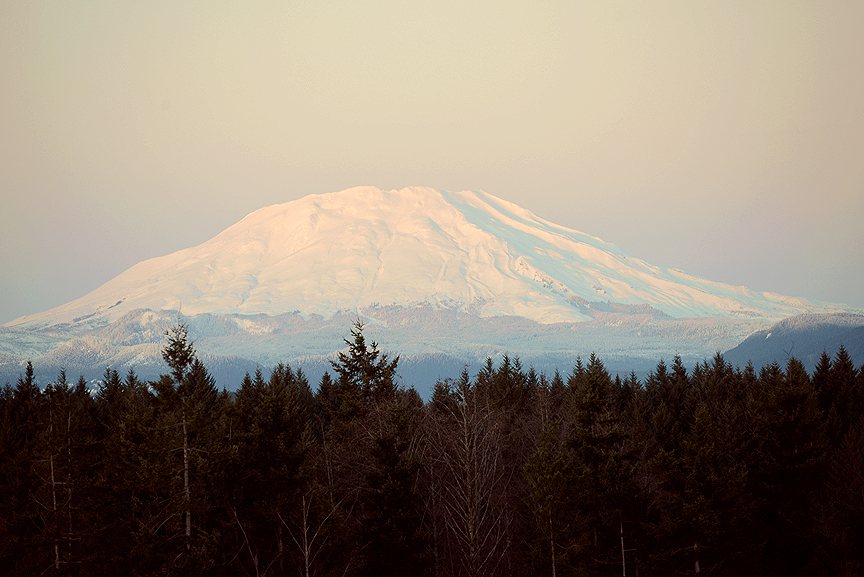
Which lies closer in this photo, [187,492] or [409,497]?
[187,492]

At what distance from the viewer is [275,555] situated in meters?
33.3

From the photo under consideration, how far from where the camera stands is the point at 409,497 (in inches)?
1233

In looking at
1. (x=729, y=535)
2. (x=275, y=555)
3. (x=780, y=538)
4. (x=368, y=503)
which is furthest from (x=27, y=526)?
(x=780, y=538)

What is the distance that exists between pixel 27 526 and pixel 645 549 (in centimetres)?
3011

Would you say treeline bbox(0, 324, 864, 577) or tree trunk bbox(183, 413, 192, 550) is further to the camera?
treeline bbox(0, 324, 864, 577)

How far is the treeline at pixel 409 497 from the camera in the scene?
30.0 m

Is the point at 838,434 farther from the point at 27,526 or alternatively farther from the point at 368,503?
the point at 27,526

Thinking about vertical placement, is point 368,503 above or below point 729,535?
above

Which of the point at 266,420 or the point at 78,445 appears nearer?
the point at 266,420

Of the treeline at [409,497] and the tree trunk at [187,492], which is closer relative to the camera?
the tree trunk at [187,492]

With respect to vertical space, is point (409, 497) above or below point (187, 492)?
below

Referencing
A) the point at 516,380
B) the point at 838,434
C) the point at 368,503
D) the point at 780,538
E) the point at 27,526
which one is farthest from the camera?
the point at 516,380

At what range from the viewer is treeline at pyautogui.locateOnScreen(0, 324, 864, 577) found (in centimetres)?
3002

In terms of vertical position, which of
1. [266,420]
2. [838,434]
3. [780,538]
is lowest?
[780,538]
